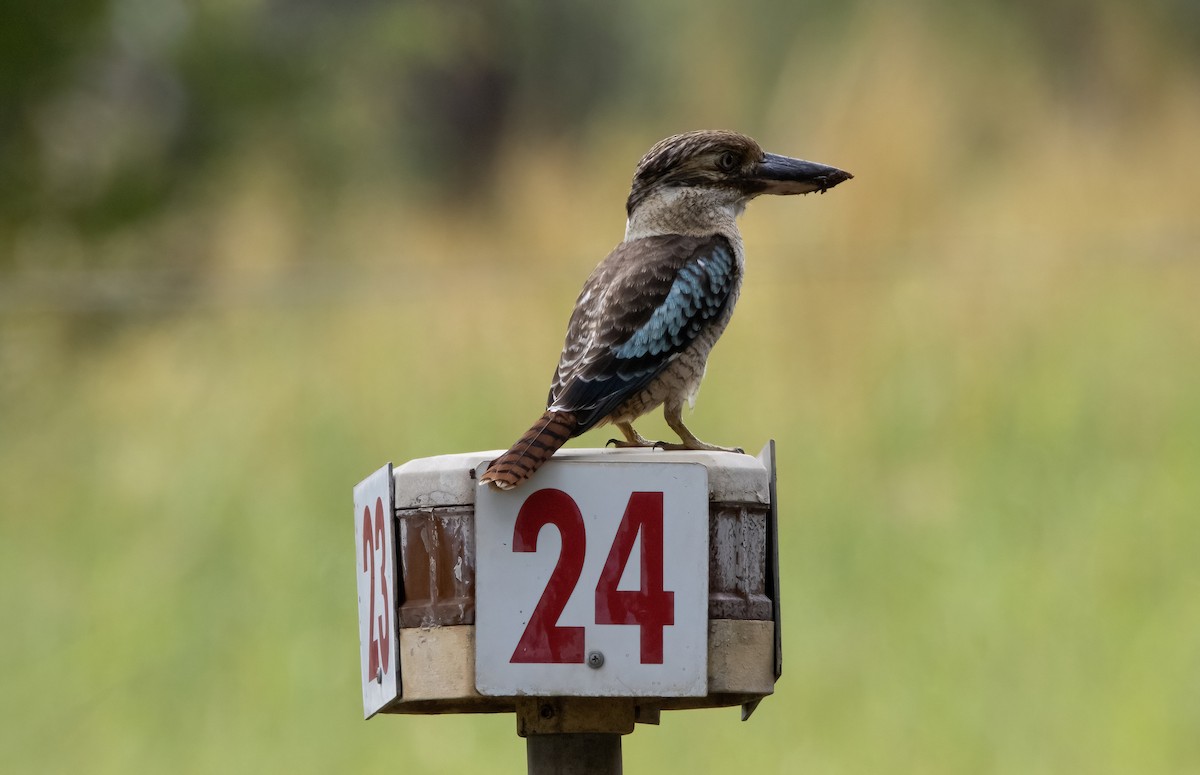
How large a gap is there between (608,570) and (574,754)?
379 mm

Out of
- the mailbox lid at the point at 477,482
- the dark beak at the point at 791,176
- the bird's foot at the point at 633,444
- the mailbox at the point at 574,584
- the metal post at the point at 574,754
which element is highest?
the dark beak at the point at 791,176

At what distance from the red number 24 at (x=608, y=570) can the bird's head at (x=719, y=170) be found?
131 cm

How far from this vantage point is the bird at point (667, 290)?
3.64 m

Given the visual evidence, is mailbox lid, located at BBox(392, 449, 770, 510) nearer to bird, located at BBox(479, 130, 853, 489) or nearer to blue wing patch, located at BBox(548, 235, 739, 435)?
bird, located at BBox(479, 130, 853, 489)

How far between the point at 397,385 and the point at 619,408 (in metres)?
4.66

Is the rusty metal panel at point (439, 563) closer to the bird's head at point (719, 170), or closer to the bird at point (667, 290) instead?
the bird at point (667, 290)

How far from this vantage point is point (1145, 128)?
28.5 ft

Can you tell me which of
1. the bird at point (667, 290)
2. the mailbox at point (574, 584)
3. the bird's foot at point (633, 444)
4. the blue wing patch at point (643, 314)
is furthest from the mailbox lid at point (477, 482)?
the bird's foot at point (633, 444)

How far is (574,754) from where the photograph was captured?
3211mm

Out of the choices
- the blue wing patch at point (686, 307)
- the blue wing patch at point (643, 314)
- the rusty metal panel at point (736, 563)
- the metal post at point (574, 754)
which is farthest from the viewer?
the blue wing patch at point (686, 307)

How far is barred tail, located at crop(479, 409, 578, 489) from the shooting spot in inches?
118

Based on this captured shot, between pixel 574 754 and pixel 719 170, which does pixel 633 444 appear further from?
pixel 574 754

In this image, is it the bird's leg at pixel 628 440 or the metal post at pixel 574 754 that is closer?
the metal post at pixel 574 754

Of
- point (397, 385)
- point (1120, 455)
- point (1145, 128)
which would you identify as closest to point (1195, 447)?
point (1120, 455)
